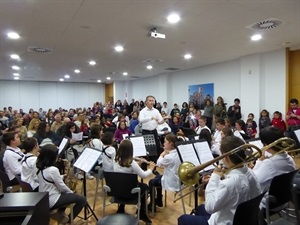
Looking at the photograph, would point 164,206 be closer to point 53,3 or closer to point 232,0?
point 232,0

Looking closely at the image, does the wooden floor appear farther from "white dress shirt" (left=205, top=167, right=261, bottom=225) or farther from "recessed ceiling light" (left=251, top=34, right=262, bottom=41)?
"recessed ceiling light" (left=251, top=34, right=262, bottom=41)

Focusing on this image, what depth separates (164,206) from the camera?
3.62 m

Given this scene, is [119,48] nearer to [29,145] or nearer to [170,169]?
[29,145]

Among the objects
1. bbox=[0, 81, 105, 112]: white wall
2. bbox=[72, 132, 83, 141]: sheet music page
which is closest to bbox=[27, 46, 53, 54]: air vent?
bbox=[72, 132, 83, 141]: sheet music page

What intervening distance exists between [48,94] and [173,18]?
14.4 meters

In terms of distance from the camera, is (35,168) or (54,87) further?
(54,87)

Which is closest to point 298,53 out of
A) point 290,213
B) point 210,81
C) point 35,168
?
point 210,81

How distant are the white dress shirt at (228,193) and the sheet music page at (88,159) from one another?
1.54 meters

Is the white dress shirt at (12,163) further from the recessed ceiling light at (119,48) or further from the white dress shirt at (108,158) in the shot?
the recessed ceiling light at (119,48)

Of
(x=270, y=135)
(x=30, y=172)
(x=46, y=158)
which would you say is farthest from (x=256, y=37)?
(x=30, y=172)

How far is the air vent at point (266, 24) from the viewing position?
4582mm

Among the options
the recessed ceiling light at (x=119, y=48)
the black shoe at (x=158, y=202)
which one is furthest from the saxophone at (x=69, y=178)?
the recessed ceiling light at (x=119, y=48)

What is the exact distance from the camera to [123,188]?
2.64 metres

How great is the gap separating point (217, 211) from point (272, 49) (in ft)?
22.5
